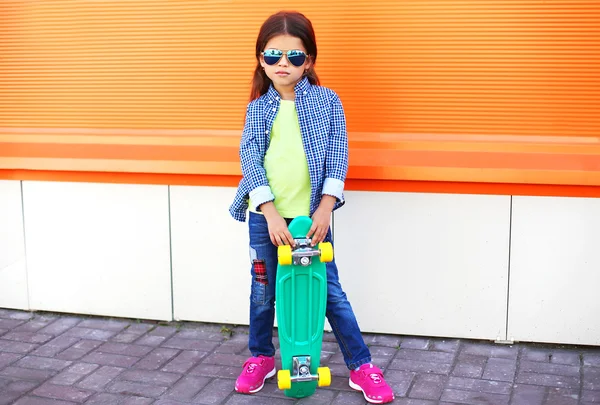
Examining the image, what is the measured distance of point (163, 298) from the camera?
444 cm

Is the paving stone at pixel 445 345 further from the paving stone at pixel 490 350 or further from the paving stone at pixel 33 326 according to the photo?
the paving stone at pixel 33 326

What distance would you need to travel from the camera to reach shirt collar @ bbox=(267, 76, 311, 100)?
3.46m

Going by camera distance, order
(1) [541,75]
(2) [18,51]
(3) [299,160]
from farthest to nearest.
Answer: (2) [18,51] → (1) [541,75] → (3) [299,160]

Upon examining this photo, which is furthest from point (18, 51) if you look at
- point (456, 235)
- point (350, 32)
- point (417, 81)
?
point (456, 235)

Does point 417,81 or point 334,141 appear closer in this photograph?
point 334,141

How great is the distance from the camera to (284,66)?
3.38 metres

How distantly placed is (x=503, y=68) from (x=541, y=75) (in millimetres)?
180

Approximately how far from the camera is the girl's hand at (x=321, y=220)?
11.0 ft

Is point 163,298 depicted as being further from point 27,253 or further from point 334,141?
point 334,141

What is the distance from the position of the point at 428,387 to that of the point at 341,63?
1.62 metres

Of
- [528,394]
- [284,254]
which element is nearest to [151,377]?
[284,254]

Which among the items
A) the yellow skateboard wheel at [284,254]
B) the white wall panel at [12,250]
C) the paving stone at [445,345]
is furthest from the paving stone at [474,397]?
the white wall panel at [12,250]

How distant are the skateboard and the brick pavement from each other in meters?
0.13

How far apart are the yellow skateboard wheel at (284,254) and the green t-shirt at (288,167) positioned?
0.20m
